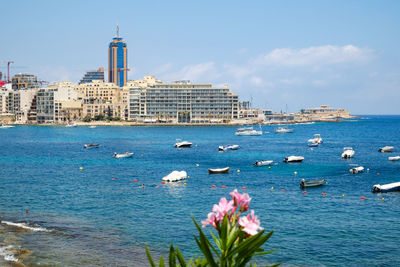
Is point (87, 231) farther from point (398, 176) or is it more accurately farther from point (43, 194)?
point (398, 176)

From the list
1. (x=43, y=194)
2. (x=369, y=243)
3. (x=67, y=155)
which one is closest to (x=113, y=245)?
(x=369, y=243)

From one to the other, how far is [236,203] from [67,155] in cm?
7960

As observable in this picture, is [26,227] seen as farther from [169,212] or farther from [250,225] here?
[250,225]

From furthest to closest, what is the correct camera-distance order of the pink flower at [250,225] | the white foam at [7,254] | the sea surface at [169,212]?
the sea surface at [169,212]
the white foam at [7,254]
the pink flower at [250,225]

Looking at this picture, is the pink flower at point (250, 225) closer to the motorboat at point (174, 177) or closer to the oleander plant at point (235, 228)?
the oleander plant at point (235, 228)

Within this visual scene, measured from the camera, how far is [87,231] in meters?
29.3

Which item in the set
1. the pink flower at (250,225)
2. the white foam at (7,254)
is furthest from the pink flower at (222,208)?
the white foam at (7,254)

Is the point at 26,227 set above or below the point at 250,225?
below

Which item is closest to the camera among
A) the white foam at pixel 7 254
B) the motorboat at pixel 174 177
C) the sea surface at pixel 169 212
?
the white foam at pixel 7 254

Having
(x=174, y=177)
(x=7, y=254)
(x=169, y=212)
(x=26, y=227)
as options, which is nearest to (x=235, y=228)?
(x=7, y=254)

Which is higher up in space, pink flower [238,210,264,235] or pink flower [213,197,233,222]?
pink flower [213,197,233,222]

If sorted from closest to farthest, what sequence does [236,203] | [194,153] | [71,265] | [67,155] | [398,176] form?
[236,203]
[71,265]
[398,176]
[67,155]
[194,153]

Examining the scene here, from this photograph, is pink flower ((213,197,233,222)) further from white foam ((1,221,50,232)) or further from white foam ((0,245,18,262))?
white foam ((1,221,50,232))

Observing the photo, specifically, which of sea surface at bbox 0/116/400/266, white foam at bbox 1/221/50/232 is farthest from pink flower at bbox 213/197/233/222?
white foam at bbox 1/221/50/232
